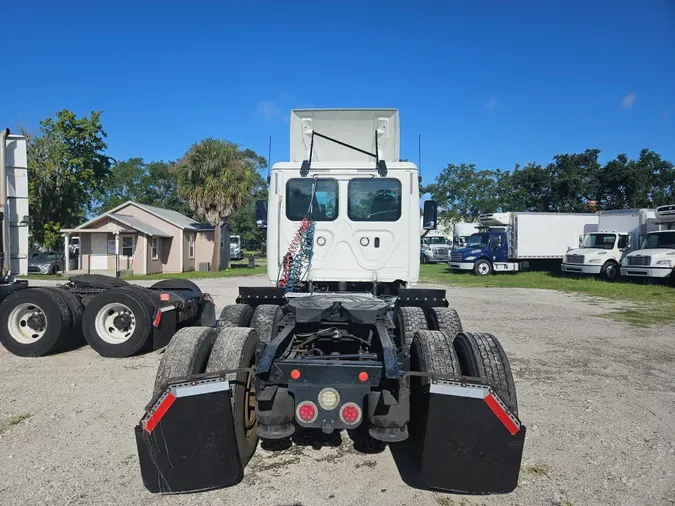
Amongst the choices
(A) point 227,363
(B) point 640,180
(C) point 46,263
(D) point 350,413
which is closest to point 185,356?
(A) point 227,363

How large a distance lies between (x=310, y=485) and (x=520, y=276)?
2463cm

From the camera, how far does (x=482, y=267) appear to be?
2708 centimetres

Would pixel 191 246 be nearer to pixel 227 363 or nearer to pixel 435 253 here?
pixel 435 253

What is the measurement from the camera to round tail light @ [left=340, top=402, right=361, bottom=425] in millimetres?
3404

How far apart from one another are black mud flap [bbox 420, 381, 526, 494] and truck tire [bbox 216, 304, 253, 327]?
341cm

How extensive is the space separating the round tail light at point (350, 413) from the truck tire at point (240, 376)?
2.37 feet

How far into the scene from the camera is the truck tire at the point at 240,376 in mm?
3484

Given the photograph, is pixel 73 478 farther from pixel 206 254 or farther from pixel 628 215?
pixel 206 254

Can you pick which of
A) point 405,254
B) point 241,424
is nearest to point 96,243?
point 405,254

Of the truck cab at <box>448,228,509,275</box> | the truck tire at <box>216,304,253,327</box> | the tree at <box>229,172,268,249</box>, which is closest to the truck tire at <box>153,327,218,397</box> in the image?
the truck tire at <box>216,304,253,327</box>

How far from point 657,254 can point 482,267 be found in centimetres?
852

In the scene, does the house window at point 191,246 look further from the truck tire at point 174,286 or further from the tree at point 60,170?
the truck tire at point 174,286

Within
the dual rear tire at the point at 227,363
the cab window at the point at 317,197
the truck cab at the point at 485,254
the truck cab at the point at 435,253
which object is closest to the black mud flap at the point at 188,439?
the dual rear tire at the point at 227,363

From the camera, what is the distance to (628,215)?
2464 centimetres
